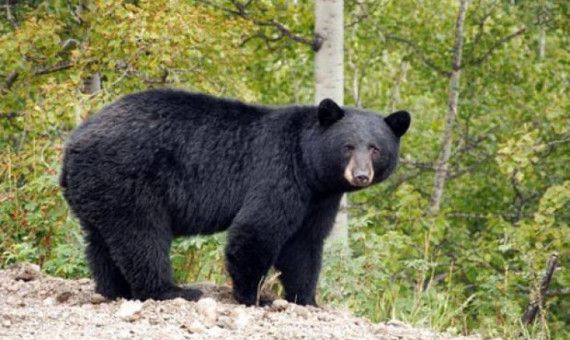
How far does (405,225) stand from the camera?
14.6 m

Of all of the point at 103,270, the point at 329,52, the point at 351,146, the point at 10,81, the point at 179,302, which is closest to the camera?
the point at 179,302

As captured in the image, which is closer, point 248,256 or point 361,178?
point 248,256

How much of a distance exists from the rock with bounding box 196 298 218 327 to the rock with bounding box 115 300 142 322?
0.35 metres

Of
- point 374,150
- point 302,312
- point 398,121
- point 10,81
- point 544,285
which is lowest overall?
point 544,285

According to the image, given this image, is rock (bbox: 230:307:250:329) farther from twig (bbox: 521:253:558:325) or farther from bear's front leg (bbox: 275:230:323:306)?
twig (bbox: 521:253:558:325)

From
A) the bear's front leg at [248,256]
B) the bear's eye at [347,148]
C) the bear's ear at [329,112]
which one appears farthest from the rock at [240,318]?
the bear's ear at [329,112]

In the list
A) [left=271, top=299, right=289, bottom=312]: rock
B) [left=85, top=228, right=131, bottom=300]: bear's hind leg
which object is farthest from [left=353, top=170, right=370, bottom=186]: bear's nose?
[left=85, top=228, right=131, bottom=300]: bear's hind leg

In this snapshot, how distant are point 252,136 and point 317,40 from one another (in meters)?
4.63

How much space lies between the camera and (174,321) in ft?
20.2

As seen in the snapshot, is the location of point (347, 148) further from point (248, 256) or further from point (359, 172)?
point (248, 256)

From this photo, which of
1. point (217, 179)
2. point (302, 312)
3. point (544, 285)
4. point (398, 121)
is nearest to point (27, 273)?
point (217, 179)

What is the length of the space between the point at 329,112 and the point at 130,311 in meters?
2.09

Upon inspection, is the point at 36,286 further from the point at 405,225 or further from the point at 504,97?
the point at 504,97

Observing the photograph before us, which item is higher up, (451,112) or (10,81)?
(10,81)
